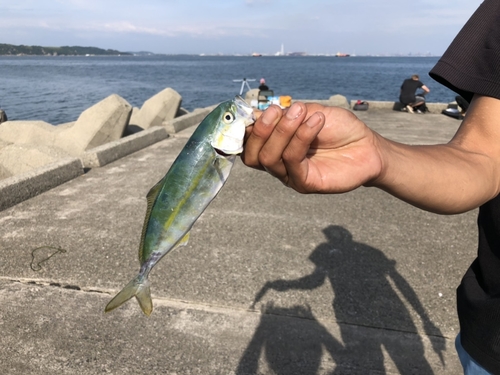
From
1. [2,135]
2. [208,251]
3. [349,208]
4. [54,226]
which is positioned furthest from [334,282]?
[2,135]

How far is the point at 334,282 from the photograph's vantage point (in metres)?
4.34

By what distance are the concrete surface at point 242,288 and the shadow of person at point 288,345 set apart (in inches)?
0.5

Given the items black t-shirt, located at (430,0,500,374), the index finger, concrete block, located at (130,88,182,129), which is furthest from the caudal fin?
concrete block, located at (130,88,182,129)

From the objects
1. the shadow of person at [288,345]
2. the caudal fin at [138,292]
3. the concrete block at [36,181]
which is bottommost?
the shadow of person at [288,345]

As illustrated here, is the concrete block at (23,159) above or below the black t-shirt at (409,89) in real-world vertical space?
below

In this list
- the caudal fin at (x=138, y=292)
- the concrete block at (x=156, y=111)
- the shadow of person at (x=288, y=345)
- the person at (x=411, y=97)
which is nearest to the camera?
the caudal fin at (x=138, y=292)

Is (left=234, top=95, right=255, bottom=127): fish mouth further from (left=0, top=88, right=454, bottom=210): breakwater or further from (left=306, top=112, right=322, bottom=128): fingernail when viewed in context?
(left=0, top=88, right=454, bottom=210): breakwater

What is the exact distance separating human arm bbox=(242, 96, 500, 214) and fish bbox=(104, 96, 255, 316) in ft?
0.43

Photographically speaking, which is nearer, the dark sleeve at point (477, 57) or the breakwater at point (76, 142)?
the dark sleeve at point (477, 57)

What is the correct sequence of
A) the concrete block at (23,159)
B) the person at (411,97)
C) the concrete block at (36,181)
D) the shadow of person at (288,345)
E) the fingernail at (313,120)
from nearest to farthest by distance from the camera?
1. the fingernail at (313,120)
2. the shadow of person at (288,345)
3. the concrete block at (36,181)
4. the concrete block at (23,159)
5. the person at (411,97)

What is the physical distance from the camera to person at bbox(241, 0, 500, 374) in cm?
167

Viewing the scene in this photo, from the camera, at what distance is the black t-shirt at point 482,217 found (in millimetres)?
1647

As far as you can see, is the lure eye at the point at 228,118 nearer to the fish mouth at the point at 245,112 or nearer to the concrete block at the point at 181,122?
the fish mouth at the point at 245,112

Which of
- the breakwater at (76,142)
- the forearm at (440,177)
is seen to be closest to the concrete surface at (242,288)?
the breakwater at (76,142)
